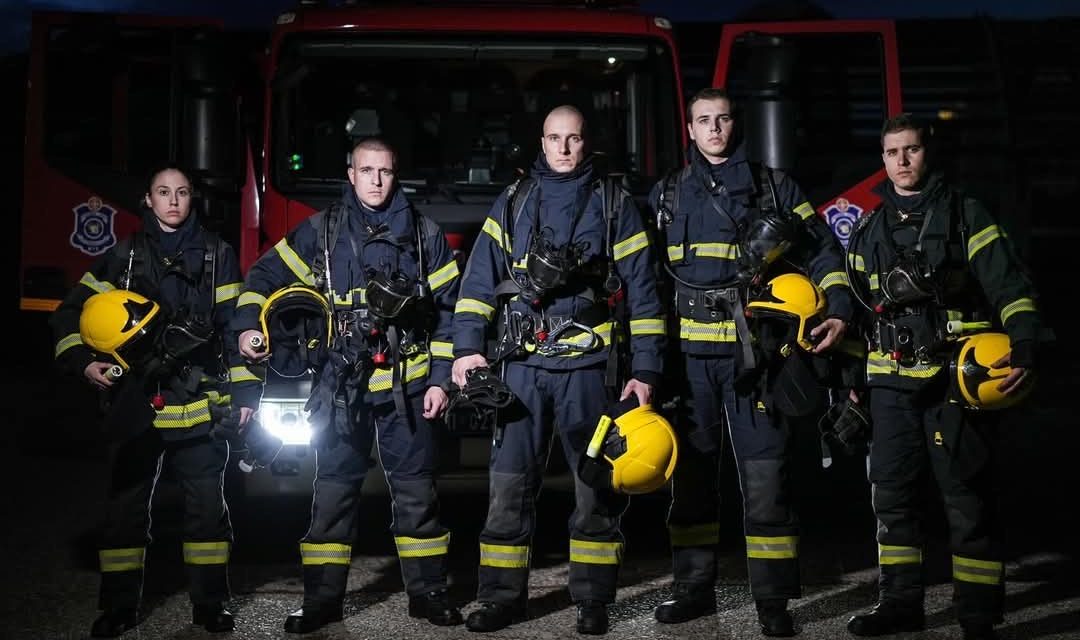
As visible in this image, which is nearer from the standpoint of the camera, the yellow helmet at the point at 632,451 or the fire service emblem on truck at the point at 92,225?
the yellow helmet at the point at 632,451

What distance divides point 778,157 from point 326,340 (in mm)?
2164

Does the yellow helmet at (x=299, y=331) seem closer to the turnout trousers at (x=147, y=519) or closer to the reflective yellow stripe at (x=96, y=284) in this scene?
the turnout trousers at (x=147, y=519)

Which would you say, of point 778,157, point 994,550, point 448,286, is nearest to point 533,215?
point 448,286

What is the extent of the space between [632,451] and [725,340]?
0.66m

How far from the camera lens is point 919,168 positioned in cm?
524

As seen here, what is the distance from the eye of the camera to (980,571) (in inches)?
197

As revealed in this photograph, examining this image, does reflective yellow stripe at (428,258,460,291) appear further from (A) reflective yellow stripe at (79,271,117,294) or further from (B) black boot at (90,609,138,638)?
(B) black boot at (90,609,138,638)

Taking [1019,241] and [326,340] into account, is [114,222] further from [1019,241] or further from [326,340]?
[1019,241]

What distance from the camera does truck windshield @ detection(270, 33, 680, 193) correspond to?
648 cm

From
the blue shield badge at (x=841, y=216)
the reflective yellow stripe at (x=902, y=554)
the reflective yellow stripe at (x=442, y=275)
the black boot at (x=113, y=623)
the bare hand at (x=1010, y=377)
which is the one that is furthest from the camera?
the blue shield badge at (x=841, y=216)

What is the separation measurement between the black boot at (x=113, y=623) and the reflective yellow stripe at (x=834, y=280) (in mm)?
2939

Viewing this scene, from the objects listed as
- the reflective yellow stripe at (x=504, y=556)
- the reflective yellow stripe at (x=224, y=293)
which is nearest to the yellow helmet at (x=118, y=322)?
the reflective yellow stripe at (x=224, y=293)

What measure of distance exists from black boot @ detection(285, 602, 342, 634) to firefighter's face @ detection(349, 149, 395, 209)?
62.2 inches

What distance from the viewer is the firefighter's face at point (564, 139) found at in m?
5.16
